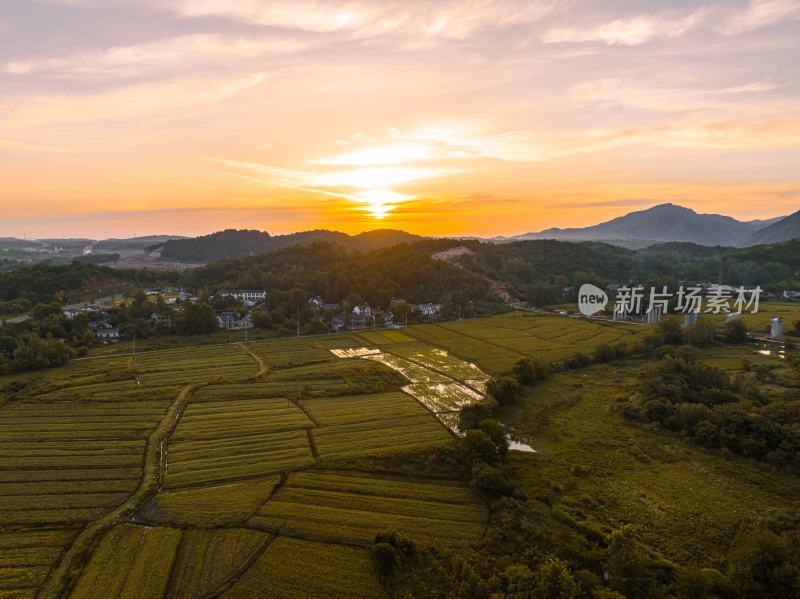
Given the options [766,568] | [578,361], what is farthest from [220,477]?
[578,361]

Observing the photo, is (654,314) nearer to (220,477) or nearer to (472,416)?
(472,416)

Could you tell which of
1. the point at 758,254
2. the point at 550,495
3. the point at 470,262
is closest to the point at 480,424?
the point at 550,495

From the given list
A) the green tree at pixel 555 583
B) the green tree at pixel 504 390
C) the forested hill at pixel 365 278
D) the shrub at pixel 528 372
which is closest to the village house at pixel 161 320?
the forested hill at pixel 365 278

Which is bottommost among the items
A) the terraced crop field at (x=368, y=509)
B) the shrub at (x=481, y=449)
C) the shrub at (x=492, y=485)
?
the terraced crop field at (x=368, y=509)

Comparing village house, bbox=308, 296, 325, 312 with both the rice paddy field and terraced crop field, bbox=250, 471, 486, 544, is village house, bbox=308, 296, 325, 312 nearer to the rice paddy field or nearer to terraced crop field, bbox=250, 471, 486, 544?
the rice paddy field

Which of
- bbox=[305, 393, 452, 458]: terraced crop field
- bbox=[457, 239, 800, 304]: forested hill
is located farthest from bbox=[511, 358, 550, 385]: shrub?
bbox=[457, 239, 800, 304]: forested hill

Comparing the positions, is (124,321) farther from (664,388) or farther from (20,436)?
(664,388)

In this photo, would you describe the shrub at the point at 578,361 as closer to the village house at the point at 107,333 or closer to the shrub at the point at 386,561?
the shrub at the point at 386,561
